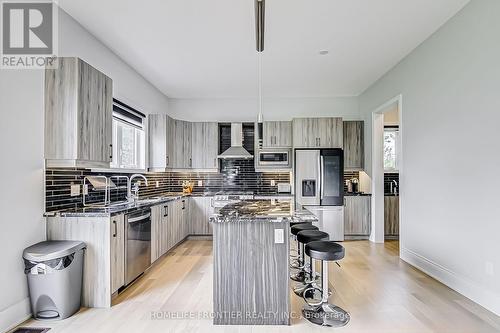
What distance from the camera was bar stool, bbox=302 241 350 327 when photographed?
2516mm

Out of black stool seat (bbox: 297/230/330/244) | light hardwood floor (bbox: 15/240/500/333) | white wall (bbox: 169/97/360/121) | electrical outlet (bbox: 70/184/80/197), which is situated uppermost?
white wall (bbox: 169/97/360/121)

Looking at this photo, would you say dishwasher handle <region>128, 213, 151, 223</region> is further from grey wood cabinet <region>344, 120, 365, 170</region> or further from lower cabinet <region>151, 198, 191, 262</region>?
grey wood cabinet <region>344, 120, 365, 170</region>

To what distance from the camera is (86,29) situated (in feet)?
11.1

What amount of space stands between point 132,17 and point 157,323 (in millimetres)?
3072

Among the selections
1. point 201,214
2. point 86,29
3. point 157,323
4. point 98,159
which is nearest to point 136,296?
point 157,323

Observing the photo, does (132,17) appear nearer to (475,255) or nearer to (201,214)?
(201,214)

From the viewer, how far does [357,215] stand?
18.6ft

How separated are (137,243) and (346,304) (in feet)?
7.91

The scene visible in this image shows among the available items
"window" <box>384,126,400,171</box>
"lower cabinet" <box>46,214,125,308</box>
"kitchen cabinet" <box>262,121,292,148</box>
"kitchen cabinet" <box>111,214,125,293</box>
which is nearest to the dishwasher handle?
"kitchen cabinet" <box>111,214,125,293</box>

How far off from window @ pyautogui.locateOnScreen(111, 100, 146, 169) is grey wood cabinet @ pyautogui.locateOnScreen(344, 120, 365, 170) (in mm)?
3977

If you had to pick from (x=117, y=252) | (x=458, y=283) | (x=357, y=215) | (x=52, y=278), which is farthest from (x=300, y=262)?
(x=52, y=278)

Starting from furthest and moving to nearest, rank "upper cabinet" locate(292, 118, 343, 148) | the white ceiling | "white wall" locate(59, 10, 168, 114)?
1. "upper cabinet" locate(292, 118, 343, 148)
2. "white wall" locate(59, 10, 168, 114)
3. the white ceiling

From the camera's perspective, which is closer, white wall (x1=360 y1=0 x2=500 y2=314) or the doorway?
white wall (x1=360 y1=0 x2=500 y2=314)

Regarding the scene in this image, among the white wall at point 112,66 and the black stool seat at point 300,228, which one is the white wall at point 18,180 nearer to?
the white wall at point 112,66
